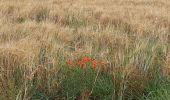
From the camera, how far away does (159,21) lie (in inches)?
297

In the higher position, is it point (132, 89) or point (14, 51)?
point (14, 51)

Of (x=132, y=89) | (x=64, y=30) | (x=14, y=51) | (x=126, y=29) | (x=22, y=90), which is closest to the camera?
(x=22, y=90)

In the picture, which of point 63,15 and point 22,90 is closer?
point 22,90

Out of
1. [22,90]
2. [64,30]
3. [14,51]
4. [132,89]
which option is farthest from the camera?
[64,30]

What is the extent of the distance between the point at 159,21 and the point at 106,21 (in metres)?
1.00

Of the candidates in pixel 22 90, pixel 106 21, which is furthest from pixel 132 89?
pixel 106 21

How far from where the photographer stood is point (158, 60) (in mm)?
4148

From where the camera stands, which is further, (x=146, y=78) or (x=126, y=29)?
(x=126, y=29)

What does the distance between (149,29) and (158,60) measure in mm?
2375

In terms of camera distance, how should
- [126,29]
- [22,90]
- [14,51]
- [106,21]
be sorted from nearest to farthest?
[22,90] → [14,51] → [126,29] → [106,21]

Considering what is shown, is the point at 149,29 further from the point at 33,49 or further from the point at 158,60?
the point at 33,49

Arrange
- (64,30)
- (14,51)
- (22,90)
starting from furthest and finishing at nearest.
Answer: (64,30)
(14,51)
(22,90)

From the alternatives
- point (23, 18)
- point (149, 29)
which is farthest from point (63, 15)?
point (149, 29)

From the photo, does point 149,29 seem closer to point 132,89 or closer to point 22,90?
point 132,89
